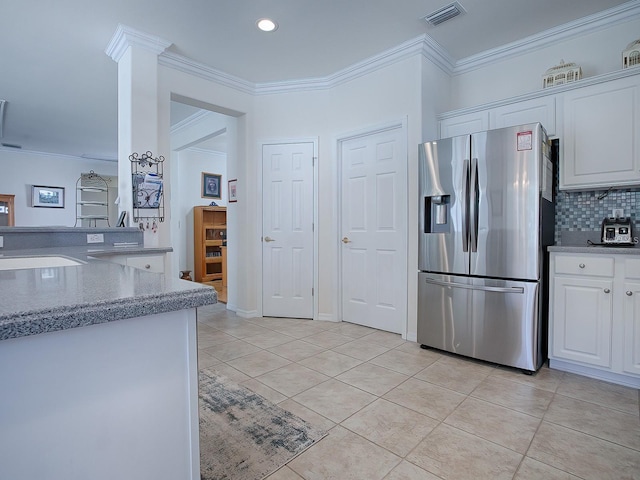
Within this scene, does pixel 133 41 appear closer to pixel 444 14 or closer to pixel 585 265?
pixel 444 14

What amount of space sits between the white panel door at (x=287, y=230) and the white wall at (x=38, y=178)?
19.0ft

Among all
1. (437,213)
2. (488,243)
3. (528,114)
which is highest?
(528,114)

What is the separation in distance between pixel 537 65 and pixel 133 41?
3.57 m

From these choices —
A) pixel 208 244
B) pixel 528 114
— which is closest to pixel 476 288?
pixel 528 114

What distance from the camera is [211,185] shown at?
22.5 ft

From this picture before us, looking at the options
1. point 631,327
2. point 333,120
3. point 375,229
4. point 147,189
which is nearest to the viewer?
point 631,327

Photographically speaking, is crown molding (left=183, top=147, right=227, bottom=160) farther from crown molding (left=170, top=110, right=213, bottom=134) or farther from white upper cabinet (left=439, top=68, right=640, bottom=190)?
white upper cabinet (left=439, top=68, right=640, bottom=190)

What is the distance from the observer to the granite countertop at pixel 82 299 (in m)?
0.56

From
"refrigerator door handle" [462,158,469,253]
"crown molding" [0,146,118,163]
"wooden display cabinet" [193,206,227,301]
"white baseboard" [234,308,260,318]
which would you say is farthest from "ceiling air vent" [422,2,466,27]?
"crown molding" [0,146,118,163]

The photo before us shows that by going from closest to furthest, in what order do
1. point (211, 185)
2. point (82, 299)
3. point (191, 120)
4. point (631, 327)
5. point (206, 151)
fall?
point (82, 299) < point (631, 327) < point (191, 120) < point (206, 151) < point (211, 185)

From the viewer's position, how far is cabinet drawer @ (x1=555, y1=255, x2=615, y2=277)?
2.23 metres

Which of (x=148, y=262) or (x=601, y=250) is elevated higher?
(x=601, y=250)

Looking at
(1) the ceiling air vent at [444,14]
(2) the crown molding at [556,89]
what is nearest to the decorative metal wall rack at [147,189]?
(1) the ceiling air vent at [444,14]

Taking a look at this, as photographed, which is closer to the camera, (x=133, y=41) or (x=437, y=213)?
(x=437, y=213)
